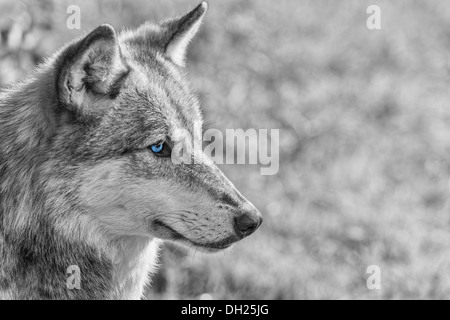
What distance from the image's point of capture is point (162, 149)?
4219 mm

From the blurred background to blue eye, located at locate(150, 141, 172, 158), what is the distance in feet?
6.57

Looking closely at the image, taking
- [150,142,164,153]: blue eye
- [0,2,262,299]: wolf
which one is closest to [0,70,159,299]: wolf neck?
[0,2,262,299]: wolf

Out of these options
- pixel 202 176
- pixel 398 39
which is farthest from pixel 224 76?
pixel 202 176

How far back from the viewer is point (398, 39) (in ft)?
34.5

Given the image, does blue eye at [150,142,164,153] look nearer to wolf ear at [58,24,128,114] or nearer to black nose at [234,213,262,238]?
wolf ear at [58,24,128,114]

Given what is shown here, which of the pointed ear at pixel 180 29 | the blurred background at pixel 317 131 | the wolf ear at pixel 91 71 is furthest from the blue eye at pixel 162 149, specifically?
the blurred background at pixel 317 131

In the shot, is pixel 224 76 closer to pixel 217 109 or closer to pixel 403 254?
pixel 217 109

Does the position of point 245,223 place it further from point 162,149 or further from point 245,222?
point 162,149

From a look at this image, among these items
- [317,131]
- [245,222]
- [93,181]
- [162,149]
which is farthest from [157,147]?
[317,131]

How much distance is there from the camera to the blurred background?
20.6 feet

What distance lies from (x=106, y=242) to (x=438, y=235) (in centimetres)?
459

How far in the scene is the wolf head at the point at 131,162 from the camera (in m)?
4.00

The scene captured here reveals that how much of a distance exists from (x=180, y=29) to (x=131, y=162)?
4.05 ft

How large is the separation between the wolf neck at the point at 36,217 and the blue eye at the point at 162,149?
57 cm
